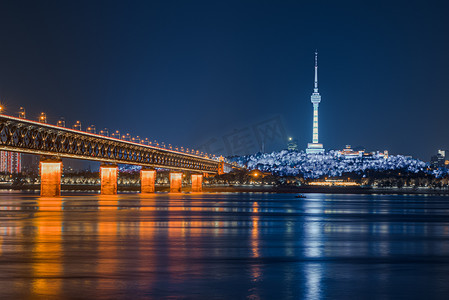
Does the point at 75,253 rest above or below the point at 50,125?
below

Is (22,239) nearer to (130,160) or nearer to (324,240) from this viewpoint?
(324,240)

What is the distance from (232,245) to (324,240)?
6.20 meters

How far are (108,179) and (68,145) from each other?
84.5 feet

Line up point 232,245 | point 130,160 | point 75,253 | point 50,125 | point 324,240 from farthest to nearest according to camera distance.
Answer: point 130,160, point 50,125, point 324,240, point 232,245, point 75,253

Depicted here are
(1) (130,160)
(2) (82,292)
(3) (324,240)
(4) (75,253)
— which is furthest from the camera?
(1) (130,160)

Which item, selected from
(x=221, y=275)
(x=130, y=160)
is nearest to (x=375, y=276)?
(x=221, y=275)

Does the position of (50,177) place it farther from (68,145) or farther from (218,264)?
(218,264)

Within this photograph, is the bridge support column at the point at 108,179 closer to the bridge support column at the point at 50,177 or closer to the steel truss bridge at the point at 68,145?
the steel truss bridge at the point at 68,145

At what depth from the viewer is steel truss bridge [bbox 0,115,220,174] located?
333ft

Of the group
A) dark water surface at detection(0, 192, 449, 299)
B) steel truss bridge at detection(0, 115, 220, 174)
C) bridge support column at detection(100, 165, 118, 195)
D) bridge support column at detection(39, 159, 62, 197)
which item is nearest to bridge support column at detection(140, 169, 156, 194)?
steel truss bridge at detection(0, 115, 220, 174)

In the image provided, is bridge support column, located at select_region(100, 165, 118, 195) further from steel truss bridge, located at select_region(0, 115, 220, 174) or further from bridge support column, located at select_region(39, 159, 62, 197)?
bridge support column, located at select_region(39, 159, 62, 197)

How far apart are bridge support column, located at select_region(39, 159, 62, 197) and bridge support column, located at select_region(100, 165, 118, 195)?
3313 centimetres

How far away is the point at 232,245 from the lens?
31.3 metres

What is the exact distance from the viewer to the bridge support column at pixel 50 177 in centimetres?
11469
